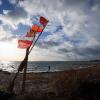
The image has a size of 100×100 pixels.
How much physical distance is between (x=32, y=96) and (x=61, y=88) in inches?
64.8

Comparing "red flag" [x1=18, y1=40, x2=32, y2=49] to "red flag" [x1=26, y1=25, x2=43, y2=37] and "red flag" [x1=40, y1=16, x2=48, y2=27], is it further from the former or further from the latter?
"red flag" [x1=40, y1=16, x2=48, y2=27]

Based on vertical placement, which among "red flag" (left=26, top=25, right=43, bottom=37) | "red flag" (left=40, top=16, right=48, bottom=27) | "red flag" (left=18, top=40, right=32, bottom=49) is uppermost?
"red flag" (left=40, top=16, right=48, bottom=27)

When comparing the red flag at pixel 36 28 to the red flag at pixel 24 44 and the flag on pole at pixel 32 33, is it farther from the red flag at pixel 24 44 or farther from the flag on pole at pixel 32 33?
the red flag at pixel 24 44

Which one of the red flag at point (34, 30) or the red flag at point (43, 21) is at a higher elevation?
the red flag at point (43, 21)

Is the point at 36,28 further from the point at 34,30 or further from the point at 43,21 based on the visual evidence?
the point at 43,21

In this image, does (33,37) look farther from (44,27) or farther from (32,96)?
(32,96)

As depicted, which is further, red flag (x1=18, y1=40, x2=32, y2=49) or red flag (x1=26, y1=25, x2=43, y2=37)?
red flag (x1=26, y1=25, x2=43, y2=37)

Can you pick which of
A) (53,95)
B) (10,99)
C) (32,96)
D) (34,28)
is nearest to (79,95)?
(53,95)

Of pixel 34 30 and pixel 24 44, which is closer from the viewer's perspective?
pixel 24 44

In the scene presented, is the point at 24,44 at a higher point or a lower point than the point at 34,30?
lower

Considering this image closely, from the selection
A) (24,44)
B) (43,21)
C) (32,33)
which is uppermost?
(43,21)

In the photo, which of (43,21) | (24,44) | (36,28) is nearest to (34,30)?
(36,28)

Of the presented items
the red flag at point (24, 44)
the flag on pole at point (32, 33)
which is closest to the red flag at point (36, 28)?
the flag on pole at point (32, 33)

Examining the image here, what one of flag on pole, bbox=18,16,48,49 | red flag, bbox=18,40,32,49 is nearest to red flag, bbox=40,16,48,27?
flag on pole, bbox=18,16,48,49
